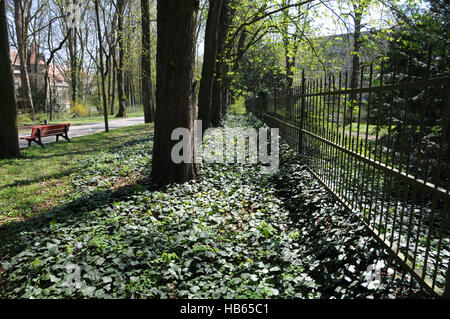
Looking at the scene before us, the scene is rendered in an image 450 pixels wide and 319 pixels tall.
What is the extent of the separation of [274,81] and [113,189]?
26.7 m

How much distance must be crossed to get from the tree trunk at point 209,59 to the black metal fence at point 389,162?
2815 mm

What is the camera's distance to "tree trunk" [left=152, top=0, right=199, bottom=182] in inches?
237

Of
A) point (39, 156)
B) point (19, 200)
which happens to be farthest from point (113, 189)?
point (39, 156)

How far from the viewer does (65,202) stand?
555 centimetres

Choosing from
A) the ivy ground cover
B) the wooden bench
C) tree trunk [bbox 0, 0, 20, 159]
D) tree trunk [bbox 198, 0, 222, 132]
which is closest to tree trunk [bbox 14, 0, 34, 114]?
the wooden bench

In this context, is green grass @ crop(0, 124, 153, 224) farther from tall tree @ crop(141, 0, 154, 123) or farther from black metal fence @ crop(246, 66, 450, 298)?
tall tree @ crop(141, 0, 154, 123)

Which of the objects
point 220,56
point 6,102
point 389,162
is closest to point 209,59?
point 220,56

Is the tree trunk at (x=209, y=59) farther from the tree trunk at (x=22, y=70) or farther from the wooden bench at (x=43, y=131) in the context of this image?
the tree trunk at (x=22, y=70)

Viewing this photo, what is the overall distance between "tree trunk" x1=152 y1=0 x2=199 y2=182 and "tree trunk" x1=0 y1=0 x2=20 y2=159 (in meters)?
5.98

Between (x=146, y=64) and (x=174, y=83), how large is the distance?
15281 mm

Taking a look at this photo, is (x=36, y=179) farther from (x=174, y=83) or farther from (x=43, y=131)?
(x=43, y=131)

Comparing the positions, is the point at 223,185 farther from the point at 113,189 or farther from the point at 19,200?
the point at 19,200

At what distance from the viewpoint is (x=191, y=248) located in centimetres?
381
